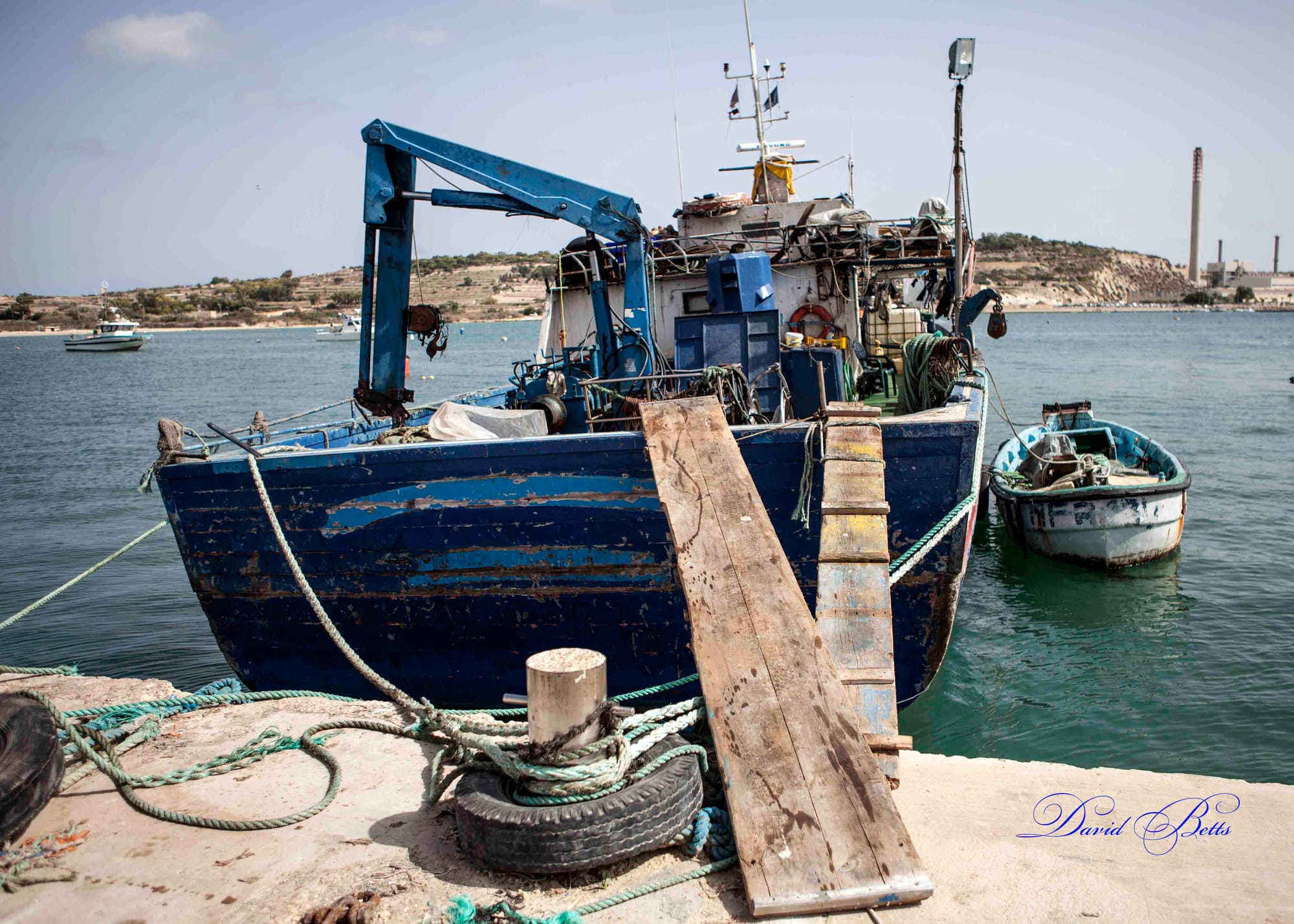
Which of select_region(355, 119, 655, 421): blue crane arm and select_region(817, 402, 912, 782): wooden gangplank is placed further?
select_region(355, 119, 655, 421): blue crane arm

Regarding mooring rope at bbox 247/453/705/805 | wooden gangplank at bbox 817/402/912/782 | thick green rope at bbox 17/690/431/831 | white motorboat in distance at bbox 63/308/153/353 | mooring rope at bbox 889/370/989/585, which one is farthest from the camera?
white motorboat in distance at bbox 63/308/153/353

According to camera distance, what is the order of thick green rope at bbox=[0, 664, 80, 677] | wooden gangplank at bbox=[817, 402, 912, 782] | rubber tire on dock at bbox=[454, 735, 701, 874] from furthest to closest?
1. thick green rope at bbox=[0, 664, 80, 677]
2. wooden gangplank at bbox=[817, 402, 912, 782]
3. rubber tire on dock at bbox=[454, 735, 701, 874]

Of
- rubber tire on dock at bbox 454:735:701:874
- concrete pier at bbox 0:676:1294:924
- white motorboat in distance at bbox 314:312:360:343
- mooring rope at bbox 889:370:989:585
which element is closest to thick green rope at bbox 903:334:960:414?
mooring rope at bbox 889:370:989:585

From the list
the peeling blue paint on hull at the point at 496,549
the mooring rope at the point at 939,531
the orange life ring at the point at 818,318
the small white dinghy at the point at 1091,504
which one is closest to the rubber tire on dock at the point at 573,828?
the mooring rope at the point at 939,531

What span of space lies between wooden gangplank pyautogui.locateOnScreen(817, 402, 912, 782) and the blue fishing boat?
22 cm

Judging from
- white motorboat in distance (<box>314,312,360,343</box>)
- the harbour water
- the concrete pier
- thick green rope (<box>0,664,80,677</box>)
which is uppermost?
white motorboat in distance (<box>314,312,360,343</box>)

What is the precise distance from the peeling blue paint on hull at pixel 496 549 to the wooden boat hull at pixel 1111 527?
542 cm

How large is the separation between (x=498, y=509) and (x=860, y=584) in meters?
2.54

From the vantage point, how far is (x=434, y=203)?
8.27m

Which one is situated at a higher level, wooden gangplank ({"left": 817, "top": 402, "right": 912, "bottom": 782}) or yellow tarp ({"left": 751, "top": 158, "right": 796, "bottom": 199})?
yellow tarp ({"left": 751, "top": 158, "right": 796, "bottom": 199})

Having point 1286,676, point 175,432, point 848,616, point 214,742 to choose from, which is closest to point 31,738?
point 214,742

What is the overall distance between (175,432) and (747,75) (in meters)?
11.1
